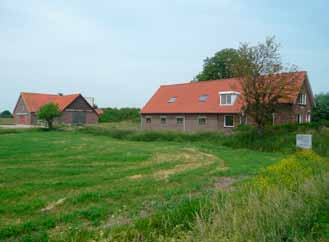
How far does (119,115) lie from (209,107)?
25.9 m

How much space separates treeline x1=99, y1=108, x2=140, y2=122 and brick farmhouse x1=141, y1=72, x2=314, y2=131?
53.4ft

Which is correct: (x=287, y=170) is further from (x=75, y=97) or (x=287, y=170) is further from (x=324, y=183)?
(x=75, y=97)

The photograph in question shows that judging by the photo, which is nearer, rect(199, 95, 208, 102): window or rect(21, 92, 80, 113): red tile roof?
rect(199, 95, 208, 102): window

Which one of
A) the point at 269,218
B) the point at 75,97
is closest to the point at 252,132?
the point at 269,218

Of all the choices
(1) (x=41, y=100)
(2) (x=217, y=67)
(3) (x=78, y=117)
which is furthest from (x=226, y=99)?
(1) (x=41, y=100)

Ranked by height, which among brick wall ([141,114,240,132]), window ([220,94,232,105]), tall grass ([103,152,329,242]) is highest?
window ([220,94,232,105])

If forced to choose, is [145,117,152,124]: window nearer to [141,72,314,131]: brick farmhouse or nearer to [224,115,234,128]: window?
[141,72,314,131]: brick farmhouse

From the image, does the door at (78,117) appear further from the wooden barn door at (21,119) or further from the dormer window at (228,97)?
the dormer window at (228,97)

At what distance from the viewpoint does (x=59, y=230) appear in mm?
4355

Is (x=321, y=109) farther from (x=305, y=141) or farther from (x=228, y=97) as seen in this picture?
(x=305, y=141)

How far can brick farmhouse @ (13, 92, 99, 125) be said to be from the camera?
43.2 metres

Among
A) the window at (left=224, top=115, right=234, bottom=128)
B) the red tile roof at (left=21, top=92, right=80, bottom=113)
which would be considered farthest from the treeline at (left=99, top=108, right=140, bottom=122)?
the window at (left=224, top=115, right=234, bottom=128)

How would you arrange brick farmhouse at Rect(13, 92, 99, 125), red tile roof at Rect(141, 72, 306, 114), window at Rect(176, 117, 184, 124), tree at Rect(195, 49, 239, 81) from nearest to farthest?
red tile roof at Rect(141, 72, 306, 114) → window at Rect(176, 117, 184, 124) → tree at Rect(195, 49, 239, 81) → brick farmhouse at Rect(13, 92, 99, 125)

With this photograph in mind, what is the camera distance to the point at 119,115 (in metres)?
48.5
